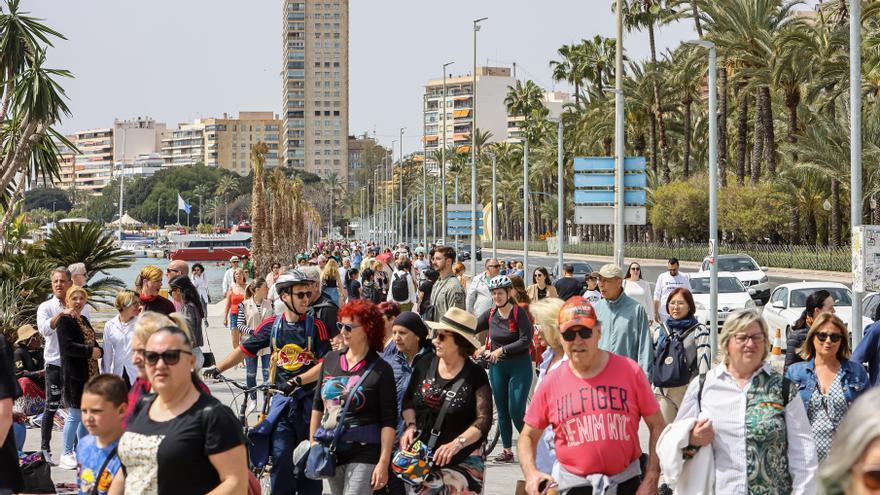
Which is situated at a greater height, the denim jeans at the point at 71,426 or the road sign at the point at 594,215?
the road sign at the point at 594,215

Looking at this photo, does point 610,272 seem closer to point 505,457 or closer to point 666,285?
point 505,457

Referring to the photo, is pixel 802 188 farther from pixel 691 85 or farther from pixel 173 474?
pixel 173 474

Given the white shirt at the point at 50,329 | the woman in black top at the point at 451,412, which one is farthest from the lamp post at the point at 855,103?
the woman in black top at the point at 451,412

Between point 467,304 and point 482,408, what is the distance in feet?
24.0

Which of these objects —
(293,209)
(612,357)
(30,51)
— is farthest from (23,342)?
(293,209)

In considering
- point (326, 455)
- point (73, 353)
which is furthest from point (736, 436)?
point (73, 353)

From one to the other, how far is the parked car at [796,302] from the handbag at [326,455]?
1688 centimetres

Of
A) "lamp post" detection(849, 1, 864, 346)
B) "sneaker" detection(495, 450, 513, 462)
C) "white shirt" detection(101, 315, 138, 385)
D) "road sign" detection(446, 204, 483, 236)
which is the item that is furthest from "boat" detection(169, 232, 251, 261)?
"white shirt" detection(101, 315, 138, 385)

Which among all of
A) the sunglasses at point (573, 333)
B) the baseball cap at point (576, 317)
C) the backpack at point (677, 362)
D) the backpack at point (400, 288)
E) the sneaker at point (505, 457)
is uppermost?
the baseball cap at point (576, 317)

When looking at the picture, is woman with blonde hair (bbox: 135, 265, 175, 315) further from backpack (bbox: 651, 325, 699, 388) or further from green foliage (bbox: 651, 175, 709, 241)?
green foliage (bbox: 651, 175, 709, 241)

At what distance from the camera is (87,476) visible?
5.43 metres

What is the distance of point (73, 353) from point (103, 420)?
5.28 metres

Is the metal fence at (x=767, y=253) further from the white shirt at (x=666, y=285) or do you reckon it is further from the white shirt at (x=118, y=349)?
the white shirt at (x=118, y=349)

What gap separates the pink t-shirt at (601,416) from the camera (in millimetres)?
5676
